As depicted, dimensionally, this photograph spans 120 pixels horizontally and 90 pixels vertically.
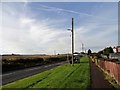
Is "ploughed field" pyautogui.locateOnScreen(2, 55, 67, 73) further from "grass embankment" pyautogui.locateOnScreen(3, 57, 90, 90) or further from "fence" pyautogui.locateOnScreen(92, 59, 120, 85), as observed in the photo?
"fence" pyautogui.locateOnScreen(92, 59, 120, 85)

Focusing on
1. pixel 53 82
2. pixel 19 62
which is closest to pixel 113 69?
pixel 53 82

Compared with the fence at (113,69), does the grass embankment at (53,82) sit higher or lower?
lower

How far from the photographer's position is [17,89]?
13.7m

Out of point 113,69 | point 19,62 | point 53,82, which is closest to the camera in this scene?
point 53,82

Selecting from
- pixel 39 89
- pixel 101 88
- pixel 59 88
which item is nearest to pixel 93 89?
pixel 101 88

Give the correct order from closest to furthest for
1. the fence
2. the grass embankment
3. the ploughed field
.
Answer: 1. the grass embankment
2. the fence
3. the ploughed field

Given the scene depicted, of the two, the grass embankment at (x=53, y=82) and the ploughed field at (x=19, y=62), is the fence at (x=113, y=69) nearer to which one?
the grass embankment at (x=53, y=82)

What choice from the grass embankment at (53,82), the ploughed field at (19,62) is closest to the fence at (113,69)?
the grass embankment at (53,82)

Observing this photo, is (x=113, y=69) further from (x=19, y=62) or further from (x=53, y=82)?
(x=19, y=62)

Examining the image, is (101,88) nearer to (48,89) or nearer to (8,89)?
(48,89)

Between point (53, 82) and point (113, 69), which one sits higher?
point (113, 69)

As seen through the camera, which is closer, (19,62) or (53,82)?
(53,82)

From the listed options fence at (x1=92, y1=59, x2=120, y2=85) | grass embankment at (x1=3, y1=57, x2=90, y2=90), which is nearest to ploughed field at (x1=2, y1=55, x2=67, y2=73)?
grass embankment at (x1=3, y1=57, x2=90, y2=90)

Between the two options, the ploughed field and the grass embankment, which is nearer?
the grass embankment
